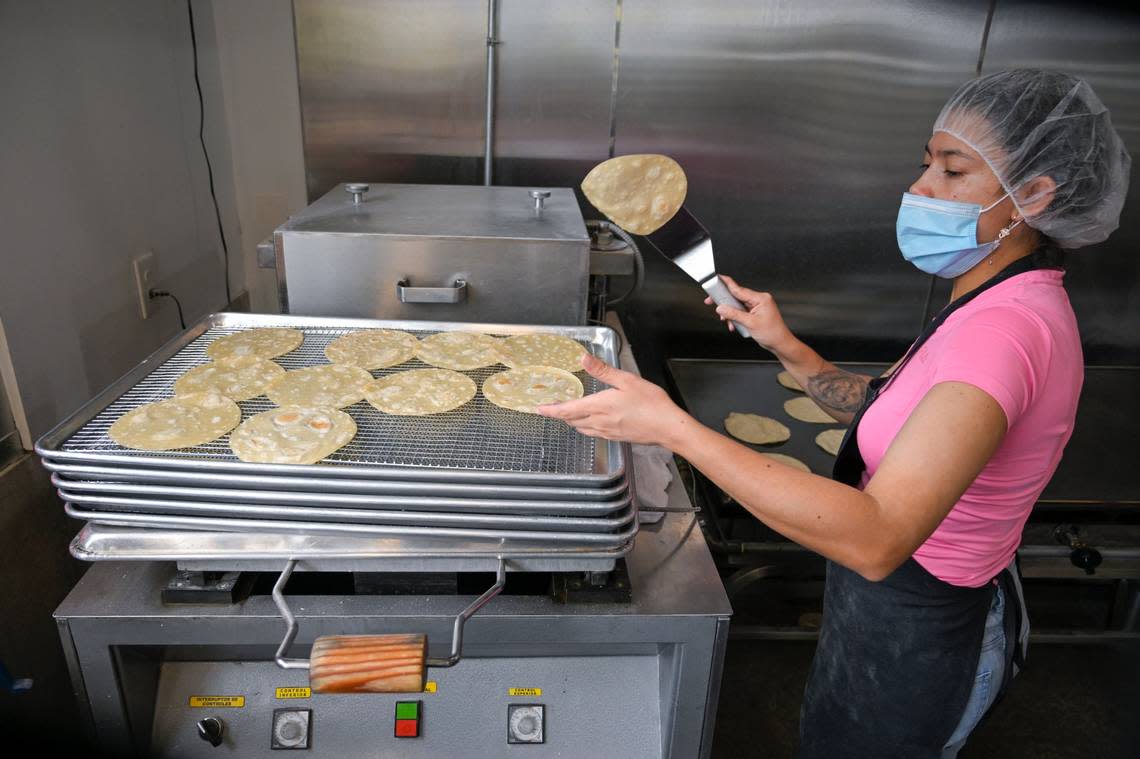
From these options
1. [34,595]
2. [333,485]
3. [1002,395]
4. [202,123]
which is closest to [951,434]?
[1002,395]

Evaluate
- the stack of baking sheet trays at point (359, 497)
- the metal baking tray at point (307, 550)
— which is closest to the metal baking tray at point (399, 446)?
the stack of baking sheet trays at point (359, 497)

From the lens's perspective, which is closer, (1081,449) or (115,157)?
(115,157)

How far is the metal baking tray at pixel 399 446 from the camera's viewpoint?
38.7 inches

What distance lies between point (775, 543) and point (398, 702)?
1.39 metres

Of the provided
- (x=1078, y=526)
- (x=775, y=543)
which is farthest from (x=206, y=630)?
(x=1078, y=526)

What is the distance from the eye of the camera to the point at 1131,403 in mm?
2783

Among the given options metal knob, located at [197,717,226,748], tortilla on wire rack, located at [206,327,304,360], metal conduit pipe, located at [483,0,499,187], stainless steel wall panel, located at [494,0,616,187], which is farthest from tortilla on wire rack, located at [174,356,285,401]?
stainless steel wall panel, located at [494,0,616,187]

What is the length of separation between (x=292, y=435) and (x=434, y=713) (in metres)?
0.52

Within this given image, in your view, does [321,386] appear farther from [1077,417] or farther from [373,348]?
[1077,417]

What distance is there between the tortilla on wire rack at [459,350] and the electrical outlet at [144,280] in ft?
3.68

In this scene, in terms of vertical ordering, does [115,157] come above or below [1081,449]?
above

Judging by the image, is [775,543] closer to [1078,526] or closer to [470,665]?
[1078,526]

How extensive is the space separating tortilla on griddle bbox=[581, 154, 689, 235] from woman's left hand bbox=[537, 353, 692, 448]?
0.64 m

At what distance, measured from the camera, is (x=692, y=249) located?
5.14 ft
